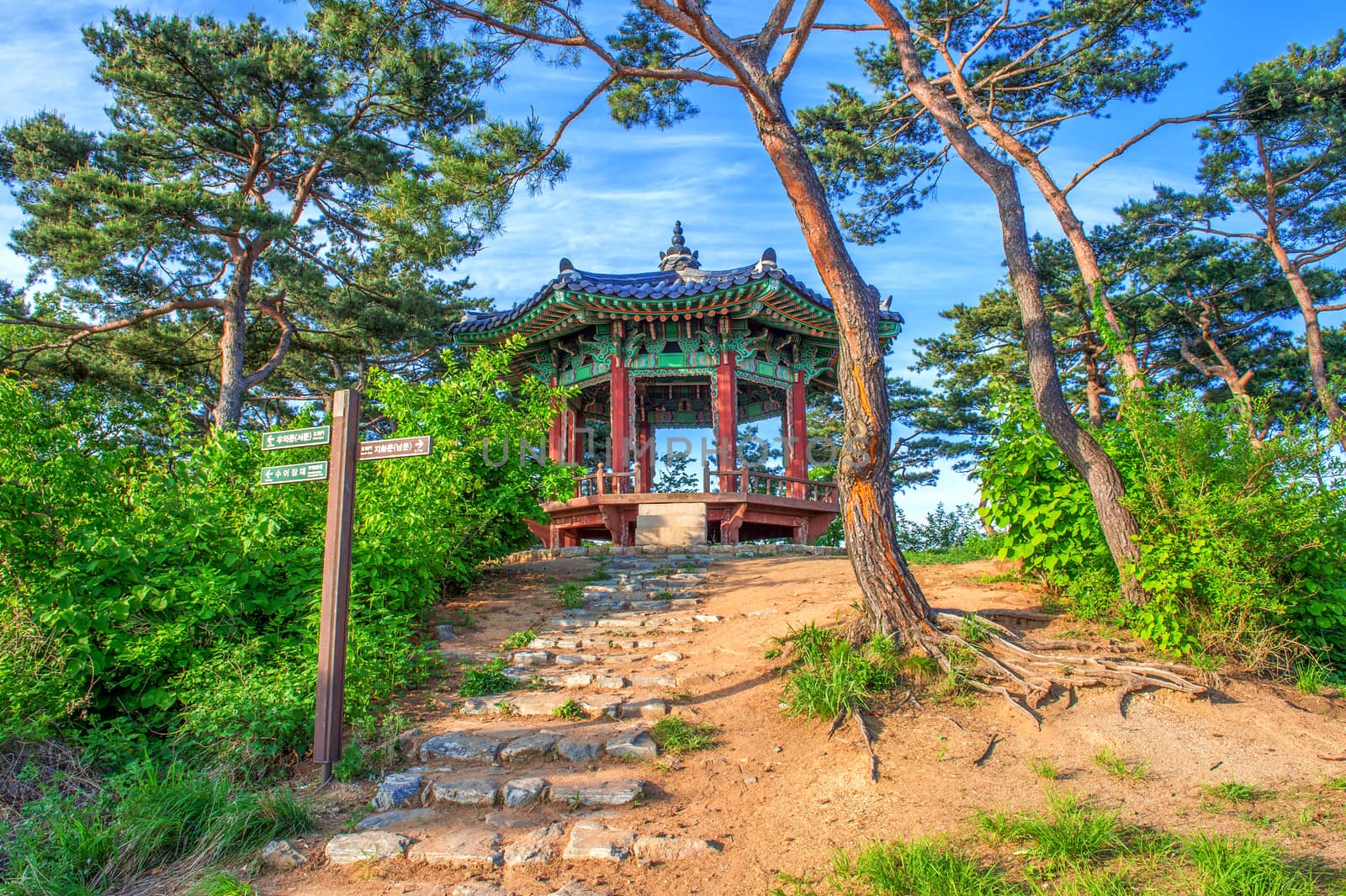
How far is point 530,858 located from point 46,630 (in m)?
3.48

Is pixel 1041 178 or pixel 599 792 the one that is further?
pixel 1041 178

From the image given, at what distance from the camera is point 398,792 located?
476cm

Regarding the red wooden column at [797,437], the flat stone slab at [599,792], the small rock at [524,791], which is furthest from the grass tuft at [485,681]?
the red wooden column at [797,437]

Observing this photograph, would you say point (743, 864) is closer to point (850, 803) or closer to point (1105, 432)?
point (850, 803)

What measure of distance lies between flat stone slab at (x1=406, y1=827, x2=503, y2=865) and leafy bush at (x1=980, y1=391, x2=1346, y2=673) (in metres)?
4.68

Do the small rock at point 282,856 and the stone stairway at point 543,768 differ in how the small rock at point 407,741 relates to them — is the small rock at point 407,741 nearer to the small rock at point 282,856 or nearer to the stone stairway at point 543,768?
the stone stairway at point 543,768

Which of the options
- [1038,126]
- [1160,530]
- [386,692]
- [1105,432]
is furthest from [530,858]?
[1038,126]

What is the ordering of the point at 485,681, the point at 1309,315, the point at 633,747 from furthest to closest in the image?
1. the point at 1309,315
2. the point at 485,681
3. the point at 633,747

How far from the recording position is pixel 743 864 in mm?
3922

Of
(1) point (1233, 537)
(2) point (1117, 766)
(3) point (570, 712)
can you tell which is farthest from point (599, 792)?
(1) point (1233, 537)

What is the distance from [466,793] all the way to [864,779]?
2.23 metres

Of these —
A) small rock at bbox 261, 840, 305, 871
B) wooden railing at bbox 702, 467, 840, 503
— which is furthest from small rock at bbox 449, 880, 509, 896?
wooden railing at bbox 702, 467, 840, 503

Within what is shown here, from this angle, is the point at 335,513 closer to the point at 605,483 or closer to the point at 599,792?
the point at 599,792

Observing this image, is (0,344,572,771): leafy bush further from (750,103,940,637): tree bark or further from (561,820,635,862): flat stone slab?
(750,103,940,637): tree bark
